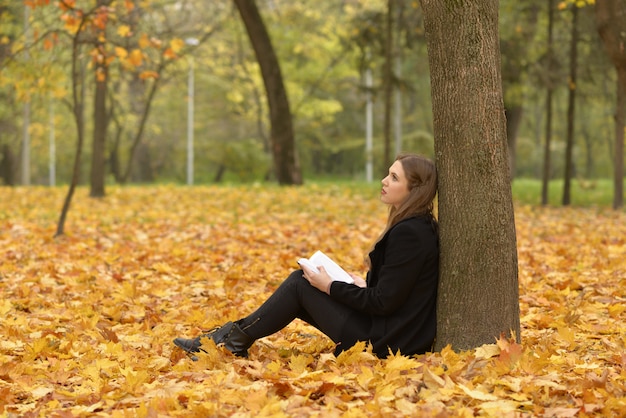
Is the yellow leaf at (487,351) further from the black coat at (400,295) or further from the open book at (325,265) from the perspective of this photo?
the open book at (325,265)

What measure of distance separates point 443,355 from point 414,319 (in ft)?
1.38

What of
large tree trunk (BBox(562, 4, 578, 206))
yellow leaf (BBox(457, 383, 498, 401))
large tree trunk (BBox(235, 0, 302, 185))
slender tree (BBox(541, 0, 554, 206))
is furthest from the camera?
large tree trunk (BBox(235, 0, 302, 185))

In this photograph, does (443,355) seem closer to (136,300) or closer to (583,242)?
(136,300)

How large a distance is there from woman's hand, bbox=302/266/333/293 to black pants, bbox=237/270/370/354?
75 mm

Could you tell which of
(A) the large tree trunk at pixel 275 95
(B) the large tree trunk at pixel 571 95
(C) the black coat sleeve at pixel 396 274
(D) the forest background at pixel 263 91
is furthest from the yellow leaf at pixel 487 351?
(A) the large tree trunk at pixel 275 95

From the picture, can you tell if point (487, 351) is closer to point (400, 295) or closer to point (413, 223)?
point (400, 295)

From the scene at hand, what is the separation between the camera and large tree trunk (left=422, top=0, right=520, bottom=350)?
4156mm

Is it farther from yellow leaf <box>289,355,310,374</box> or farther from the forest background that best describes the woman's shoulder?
the forest background

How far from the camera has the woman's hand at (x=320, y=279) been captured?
14.2 ft

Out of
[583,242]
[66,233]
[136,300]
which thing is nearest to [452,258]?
[136,300]

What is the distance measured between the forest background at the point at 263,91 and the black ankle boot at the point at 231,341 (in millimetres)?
6119

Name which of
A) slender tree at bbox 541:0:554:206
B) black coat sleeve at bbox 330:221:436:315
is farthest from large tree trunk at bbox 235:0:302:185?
black coat sleeve at bbox 330:221:436:315

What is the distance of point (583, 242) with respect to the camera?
31.3ft

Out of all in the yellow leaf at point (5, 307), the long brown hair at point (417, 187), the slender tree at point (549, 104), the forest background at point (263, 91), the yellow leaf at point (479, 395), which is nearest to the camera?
the yellow leaf at point (479, 395)
